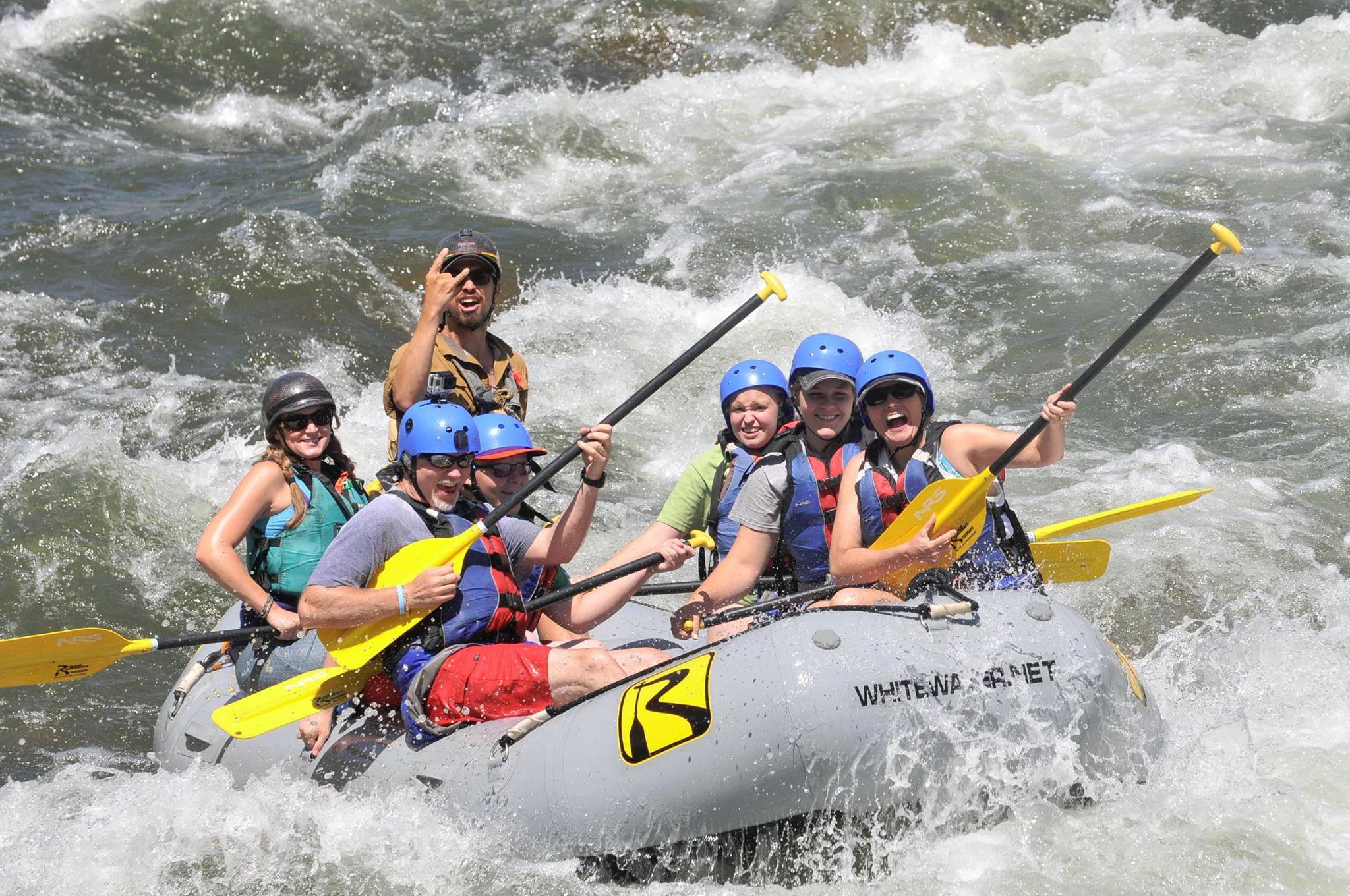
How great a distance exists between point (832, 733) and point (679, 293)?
6204mm

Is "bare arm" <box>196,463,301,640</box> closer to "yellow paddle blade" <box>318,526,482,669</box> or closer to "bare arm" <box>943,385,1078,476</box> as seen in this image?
"yellow paddle blade" <box>318,526,482,669</box>

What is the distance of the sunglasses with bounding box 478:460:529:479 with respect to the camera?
463 cm

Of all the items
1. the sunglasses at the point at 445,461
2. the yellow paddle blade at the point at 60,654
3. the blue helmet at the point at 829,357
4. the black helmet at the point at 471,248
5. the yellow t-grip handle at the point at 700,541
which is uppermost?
the black helmet at the point at 471,248

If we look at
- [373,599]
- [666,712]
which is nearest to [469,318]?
[373,599]

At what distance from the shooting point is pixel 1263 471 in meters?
7.73

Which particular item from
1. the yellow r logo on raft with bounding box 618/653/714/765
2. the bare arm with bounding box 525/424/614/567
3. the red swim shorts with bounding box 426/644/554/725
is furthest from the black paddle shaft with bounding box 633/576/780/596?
the yellow r logo on raft with bounding box 618/653/714/765

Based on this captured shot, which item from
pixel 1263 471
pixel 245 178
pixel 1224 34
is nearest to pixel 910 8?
pixel 1224 34

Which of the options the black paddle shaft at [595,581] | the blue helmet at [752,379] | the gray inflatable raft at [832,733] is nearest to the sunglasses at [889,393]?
the blue helmet at [752,379]

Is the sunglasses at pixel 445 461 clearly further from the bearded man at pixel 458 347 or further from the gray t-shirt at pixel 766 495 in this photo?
the gray t-shirt at pixel 766 495

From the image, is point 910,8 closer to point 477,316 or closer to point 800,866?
point 477,316

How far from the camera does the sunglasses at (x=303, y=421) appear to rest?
496 cm

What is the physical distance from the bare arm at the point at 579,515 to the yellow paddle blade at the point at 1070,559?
1.61 meters

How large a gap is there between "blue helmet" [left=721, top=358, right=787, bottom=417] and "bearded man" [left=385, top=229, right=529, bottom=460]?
852mm

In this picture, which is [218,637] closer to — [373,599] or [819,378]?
[373,599]
